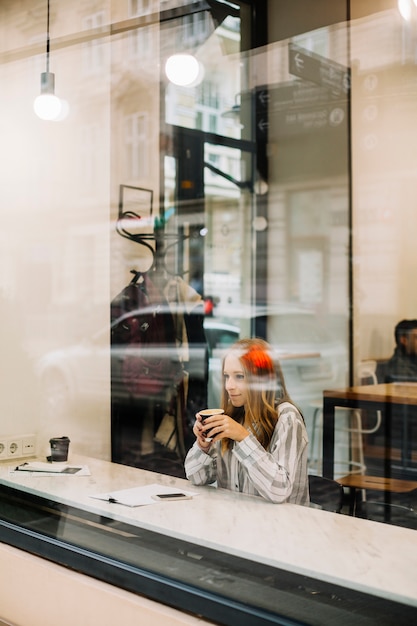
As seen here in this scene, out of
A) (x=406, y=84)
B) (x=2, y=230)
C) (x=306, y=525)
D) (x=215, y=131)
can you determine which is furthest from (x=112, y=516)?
(x=406, y=84)

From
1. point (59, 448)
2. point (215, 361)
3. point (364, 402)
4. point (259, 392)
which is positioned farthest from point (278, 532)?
point (364, 402)

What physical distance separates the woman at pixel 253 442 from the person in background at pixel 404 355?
2753 millimetres

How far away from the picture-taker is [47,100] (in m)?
3.34

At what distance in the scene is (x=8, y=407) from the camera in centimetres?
311

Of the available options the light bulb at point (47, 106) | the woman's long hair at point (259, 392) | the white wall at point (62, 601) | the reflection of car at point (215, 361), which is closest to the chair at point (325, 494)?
the woman's long hair at point (259, 392)

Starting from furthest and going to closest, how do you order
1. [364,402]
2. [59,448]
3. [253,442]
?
[364,402], [59,448], [253,442]

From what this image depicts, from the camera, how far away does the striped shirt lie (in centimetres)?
222

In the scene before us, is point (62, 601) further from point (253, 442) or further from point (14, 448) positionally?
point (14, 448)

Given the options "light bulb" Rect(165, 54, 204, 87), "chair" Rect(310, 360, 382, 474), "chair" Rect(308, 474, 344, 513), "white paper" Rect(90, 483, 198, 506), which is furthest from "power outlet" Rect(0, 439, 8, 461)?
"chair" Rect(310, 360, 382, 474)

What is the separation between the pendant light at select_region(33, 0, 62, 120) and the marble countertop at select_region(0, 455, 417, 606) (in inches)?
64.2

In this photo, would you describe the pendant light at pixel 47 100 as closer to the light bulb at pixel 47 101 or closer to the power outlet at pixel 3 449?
the light bulb at pixel 47 101

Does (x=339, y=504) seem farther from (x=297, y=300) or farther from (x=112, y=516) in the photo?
(x=297, y=300)

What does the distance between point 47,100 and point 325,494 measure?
2.09 meters

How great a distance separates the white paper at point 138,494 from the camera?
7.54ft
